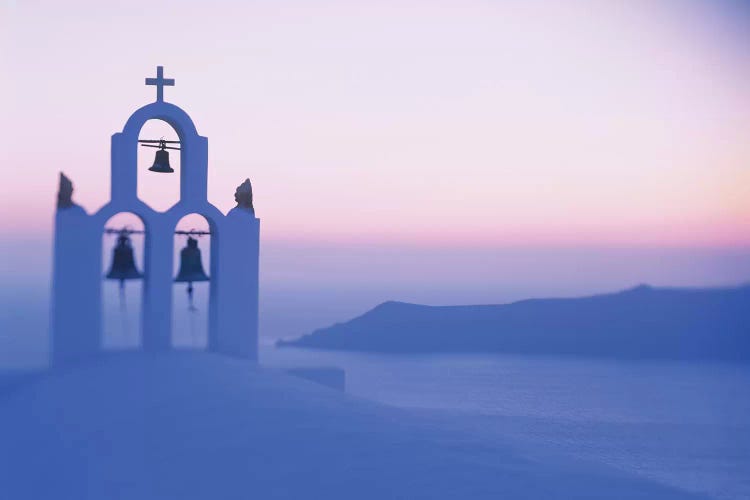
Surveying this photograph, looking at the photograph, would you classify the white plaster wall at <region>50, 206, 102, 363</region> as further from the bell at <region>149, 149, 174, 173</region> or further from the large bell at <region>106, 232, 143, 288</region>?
the bell at <region>149, 149, 174, 173</region>

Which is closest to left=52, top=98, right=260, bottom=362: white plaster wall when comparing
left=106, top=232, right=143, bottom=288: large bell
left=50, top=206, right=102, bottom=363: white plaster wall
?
left=50, top=206, right=102, bottom=363: white plaster wall

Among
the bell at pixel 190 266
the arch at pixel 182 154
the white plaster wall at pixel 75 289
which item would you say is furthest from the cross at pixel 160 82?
the bell at pixel 190 266

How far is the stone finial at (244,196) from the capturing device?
10.8 m

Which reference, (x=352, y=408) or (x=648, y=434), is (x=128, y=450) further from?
(x=648, y=434)

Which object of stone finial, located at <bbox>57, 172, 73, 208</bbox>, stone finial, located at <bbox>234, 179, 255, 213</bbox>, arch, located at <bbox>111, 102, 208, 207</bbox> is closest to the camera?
stone finial, located at <bbox>57, 172, 73, 208</bbox>

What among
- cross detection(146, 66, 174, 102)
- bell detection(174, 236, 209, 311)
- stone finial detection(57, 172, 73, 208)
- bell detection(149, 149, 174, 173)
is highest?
cross detection(146, 66, 174, 102)

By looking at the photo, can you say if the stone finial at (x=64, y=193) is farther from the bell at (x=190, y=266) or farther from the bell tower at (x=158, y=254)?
the bell at (x=190, y=266)

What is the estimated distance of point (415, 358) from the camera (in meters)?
25.3

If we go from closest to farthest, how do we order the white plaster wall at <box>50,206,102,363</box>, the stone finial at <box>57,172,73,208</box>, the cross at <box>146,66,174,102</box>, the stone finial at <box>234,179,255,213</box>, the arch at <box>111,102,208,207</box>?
the white plaster wall at <box>50,206,102,363</box> < the stone finial at <box>57,172,73,208</box> < the arch at <box>111,102,208,207</box> < the cross at <box>146,66,174,102</box> < the stone finial at <box>234,179,255,213</box>

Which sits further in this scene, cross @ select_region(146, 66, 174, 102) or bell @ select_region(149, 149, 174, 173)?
bell @ select_region(149, 149, 174, 173)

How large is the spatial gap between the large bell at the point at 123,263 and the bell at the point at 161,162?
1.03 metres

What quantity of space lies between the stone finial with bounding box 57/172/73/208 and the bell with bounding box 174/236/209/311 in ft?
5.19

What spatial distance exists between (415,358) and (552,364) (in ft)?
16.4

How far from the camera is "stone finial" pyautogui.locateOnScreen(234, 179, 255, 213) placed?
1075cm
